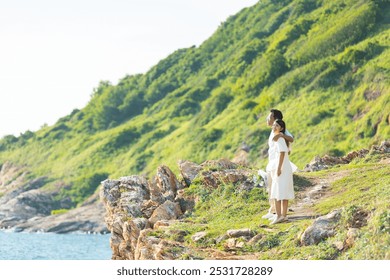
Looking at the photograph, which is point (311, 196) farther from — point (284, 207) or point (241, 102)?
point (241, 102)

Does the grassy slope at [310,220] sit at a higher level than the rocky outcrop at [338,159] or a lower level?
higher

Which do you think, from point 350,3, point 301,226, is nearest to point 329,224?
point 301,226

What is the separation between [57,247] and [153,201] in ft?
199

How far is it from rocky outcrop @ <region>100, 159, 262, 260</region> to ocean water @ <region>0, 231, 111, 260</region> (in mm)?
33803

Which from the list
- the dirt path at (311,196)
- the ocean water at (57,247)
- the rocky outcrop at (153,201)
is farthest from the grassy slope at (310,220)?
the ocean water at (57,247)

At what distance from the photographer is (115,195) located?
31.2m

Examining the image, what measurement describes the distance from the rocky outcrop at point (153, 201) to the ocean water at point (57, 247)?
33803mm

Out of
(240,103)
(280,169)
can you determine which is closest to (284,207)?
(280,169)

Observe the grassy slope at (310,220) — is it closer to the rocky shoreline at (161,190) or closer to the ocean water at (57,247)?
the rocky shoreline at (161,190)

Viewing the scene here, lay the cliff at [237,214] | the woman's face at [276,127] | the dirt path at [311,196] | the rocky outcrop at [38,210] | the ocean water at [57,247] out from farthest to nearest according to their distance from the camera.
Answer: the rocky outcrop at [38,210], the ocean water at [57,247], the dirt path at [311,196], the woman's face at [276,127], the cliff at [237,214]

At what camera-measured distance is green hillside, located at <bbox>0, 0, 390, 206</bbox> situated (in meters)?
98.8

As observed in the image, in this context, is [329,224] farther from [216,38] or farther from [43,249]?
[216,38]

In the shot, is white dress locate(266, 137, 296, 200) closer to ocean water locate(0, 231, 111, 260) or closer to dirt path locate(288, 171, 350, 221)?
dirt path locate(288, 171, 350, 221)

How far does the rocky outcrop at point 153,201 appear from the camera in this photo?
2552 cm
